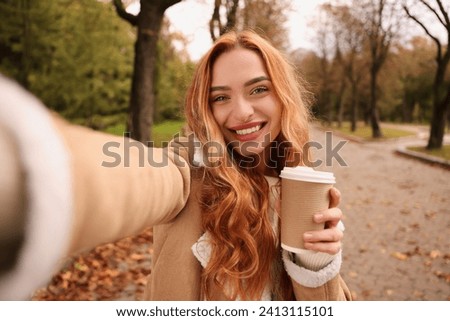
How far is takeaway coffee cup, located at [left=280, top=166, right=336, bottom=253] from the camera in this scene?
107 centimetres

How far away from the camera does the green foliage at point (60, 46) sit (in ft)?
27.2

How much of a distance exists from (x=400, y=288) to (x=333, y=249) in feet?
9.06

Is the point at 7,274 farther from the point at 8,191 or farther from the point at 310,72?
the point at 310,72

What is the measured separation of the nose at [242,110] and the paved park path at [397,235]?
972mm

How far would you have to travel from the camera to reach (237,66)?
59.2 inches

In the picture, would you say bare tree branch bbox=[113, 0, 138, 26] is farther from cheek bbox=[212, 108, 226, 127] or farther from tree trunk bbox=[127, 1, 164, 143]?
cheek bbox=[212, 108, 226, 127]

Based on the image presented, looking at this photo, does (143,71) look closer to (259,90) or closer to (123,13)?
(123,13)

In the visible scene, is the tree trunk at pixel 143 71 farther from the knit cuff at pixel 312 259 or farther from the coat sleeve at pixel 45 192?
the coat sleeve at pixel 45 192

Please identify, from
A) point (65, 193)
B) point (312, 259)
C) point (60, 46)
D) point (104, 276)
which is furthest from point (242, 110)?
point (60, 46)

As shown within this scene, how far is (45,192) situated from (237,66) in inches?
47.7

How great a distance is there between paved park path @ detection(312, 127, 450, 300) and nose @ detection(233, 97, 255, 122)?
38.3 inches

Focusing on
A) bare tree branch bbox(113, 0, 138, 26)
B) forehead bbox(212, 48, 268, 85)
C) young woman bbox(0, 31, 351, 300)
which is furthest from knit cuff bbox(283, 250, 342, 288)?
bare tree branch bbox(113, 0, 138, 26)

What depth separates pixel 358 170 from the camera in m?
9.73

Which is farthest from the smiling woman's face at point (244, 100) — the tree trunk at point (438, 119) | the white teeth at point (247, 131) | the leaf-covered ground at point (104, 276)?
the tree trunk at point (438, 119)
